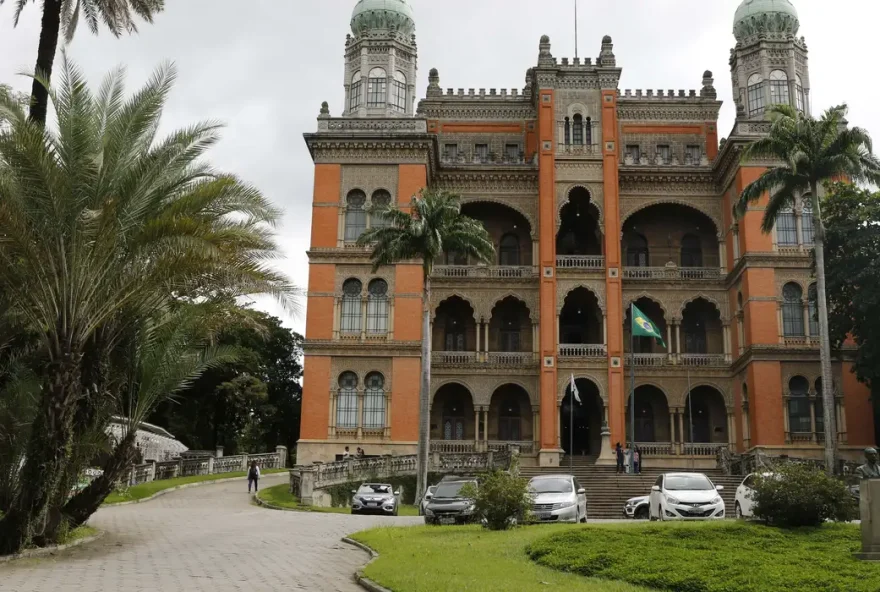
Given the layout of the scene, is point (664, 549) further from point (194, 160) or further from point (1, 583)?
point (194, 160)

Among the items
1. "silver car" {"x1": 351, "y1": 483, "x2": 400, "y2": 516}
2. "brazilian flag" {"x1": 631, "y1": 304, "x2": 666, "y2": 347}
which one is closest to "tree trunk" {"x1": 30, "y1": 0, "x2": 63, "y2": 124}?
"silver car" {"x1": 351, "y1": 483, "x2": 400, "y2": 516}

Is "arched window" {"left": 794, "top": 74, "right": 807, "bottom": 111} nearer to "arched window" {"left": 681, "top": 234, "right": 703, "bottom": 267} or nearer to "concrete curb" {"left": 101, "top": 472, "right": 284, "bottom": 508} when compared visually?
"arched window" {"left": 681, "top": 234, "right": 703, "bottom": 267}

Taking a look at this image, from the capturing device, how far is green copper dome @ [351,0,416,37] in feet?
152

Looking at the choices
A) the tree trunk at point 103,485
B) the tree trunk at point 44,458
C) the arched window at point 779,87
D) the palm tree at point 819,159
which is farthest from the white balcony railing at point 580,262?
the tree trunk at point 44,458

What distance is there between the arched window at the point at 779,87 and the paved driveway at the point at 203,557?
29.9 metres

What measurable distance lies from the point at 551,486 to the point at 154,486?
19.4m

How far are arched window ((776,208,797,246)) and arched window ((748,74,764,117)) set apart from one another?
5909 mm

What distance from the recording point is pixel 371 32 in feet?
152

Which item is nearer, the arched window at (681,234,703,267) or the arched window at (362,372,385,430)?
the arched window at (362,372,385,430)

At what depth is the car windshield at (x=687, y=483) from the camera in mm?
22531

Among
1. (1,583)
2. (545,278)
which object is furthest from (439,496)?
(545,278)

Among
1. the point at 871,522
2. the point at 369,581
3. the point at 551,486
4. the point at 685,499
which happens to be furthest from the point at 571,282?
the point at 369,581

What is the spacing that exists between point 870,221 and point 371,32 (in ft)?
81.1

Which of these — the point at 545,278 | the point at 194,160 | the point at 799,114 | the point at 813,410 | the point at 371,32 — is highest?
the point at 371,32
